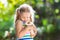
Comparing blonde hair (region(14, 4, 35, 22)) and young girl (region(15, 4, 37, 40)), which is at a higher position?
blonde hair (region(14, 4, 35, 22))

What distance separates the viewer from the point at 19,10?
1.03 meters

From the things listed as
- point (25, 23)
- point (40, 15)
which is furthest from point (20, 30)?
point (40, 15)

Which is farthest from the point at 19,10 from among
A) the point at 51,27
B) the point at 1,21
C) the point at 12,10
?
the point at 51,27

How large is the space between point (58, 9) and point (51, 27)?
15 centimetres

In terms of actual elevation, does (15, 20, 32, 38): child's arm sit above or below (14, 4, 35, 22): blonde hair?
below

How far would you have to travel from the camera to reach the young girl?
1.03 metres

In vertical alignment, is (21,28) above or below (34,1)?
below

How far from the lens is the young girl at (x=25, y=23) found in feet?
3.37

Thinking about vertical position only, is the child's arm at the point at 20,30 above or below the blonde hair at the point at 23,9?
below

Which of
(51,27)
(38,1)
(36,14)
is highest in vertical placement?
(38,1)

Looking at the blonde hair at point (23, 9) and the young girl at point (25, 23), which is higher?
the blonde hair at point (23, 9)

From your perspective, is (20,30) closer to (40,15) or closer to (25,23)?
(25,23)

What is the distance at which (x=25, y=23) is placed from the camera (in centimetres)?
103

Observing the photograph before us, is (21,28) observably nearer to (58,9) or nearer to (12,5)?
(12,5)
